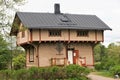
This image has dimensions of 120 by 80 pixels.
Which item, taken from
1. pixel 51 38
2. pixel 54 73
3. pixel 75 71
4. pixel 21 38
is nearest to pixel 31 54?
pixel 21 38

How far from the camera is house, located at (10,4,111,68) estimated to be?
40.0 meters

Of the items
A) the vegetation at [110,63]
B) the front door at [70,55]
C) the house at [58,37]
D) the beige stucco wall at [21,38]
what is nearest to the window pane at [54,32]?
the house at [58,37]

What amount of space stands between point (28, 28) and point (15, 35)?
9.45m

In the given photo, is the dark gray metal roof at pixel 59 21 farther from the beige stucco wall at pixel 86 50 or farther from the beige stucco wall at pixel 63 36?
the beige stucco wall at pixel 86 50

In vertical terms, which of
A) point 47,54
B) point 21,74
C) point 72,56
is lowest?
point 21,74

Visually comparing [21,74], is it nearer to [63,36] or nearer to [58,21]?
[63,36]

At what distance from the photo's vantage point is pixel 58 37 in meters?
40.8

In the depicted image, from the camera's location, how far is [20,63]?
163ft

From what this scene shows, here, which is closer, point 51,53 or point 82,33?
point 51,53

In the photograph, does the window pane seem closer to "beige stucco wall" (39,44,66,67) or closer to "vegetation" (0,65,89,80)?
"beige stucco wall" (39,44,66,67)

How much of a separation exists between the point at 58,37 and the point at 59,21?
6.42ft

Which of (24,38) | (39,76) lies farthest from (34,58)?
(39,76)

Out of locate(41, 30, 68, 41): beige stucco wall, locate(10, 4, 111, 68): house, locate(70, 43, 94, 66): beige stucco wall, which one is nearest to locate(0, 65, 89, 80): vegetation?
locate(10, 4, 111, 68): house

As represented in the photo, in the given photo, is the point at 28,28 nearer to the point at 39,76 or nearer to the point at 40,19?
the point at 40,19
